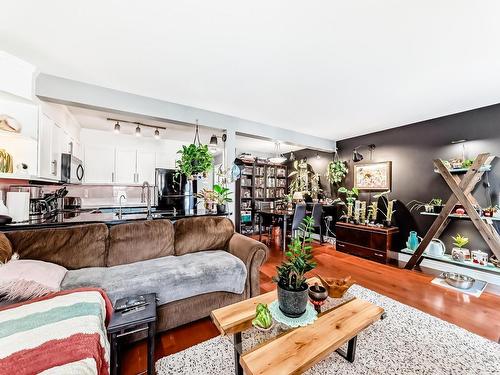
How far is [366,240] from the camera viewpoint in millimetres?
3818

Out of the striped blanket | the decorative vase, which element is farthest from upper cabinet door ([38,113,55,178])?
the decorative vase

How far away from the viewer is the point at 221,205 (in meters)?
2.97

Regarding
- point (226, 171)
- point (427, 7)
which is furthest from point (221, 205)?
point (427, 7)

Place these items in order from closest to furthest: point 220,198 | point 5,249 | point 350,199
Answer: point 5,249 → point 220,198 → point 350,199

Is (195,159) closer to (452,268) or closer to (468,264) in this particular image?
(468,264)

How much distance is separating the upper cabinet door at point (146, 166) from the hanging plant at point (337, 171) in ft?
13.8

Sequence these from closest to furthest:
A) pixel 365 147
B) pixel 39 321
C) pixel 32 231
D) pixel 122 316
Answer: pixel 39 321
pixel 122 316
pixel 32 231
pixel 365 147

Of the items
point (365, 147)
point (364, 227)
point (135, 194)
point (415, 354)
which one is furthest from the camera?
point (135, 194)

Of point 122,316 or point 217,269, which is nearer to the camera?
point 122,316

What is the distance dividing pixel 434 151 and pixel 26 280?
203 inches

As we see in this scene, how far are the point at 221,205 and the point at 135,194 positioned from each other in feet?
10.0

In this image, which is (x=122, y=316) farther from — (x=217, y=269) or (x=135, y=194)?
(x=135, y=194)

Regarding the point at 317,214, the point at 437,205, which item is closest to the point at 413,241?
the point at 437,205

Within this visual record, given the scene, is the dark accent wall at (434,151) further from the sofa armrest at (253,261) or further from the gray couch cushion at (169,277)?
the gray couch cushion at (169,277)
